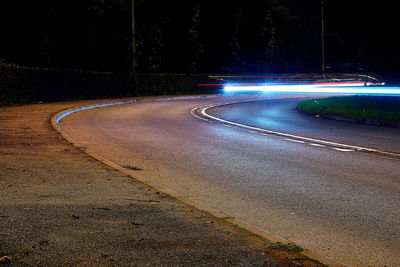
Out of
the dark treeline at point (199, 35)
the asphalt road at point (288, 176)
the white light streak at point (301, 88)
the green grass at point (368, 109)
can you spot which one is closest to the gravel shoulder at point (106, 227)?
the asphalt road at point (288, 176)

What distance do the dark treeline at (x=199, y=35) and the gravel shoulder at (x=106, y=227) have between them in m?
19.5

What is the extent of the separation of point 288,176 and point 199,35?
58.9m

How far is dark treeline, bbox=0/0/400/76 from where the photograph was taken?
27.4 metres

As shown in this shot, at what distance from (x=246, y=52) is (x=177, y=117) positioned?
53.6 meters

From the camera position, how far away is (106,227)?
6207mm

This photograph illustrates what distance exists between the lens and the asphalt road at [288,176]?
21.0 ft

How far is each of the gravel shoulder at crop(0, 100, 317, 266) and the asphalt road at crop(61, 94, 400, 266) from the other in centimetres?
70

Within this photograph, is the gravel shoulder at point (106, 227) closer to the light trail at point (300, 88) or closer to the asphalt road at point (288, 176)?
the asphalt road at point (288, 176)

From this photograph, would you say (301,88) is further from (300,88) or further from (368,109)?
(368,109)

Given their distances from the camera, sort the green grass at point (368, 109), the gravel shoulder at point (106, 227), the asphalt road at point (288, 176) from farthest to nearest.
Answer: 1. the green grass at point (368, 109)
2. the asphalt road at point (288, 176)
3. the gravel shoulder at point (106, 227)

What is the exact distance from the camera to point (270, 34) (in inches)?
3019

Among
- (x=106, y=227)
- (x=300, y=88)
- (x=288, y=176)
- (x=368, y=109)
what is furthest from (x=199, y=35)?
(x=106, y=227)

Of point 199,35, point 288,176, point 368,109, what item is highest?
point 199,35

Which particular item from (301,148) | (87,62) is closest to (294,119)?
(301,148)
